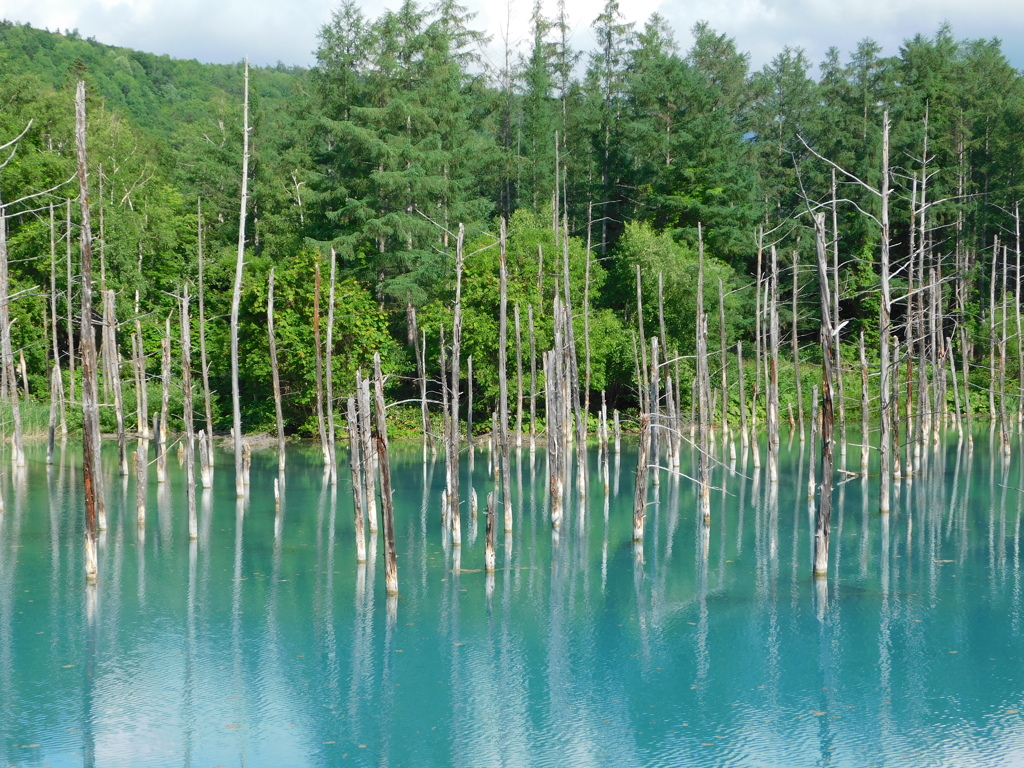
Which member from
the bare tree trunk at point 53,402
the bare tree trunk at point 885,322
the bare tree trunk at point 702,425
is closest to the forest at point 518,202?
the bare tree trunk at point 53,402

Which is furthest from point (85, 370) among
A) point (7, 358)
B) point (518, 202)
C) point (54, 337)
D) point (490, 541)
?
point (518, 202)

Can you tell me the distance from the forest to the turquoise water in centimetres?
1670

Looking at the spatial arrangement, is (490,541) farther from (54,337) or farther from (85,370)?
(54,337)

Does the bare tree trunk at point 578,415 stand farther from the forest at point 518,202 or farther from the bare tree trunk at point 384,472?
the bare tree trunk at point 384,472

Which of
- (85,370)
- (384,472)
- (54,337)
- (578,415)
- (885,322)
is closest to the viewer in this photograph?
(384,472)

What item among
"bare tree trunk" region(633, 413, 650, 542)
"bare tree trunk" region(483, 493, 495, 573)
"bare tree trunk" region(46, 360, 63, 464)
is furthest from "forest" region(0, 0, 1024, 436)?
"bare tree trunk" region(483, 493, 495, 573)

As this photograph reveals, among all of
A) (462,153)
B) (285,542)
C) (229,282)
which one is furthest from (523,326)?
(285,542)

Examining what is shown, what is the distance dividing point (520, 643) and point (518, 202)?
126 feet

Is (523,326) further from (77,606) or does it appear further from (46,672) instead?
(46,672)

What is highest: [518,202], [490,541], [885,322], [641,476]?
[518,202]

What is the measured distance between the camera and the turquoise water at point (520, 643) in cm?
1158

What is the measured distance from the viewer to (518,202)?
5131 centimetres

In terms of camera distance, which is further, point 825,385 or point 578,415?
point 578,415

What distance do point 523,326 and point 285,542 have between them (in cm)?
1962
